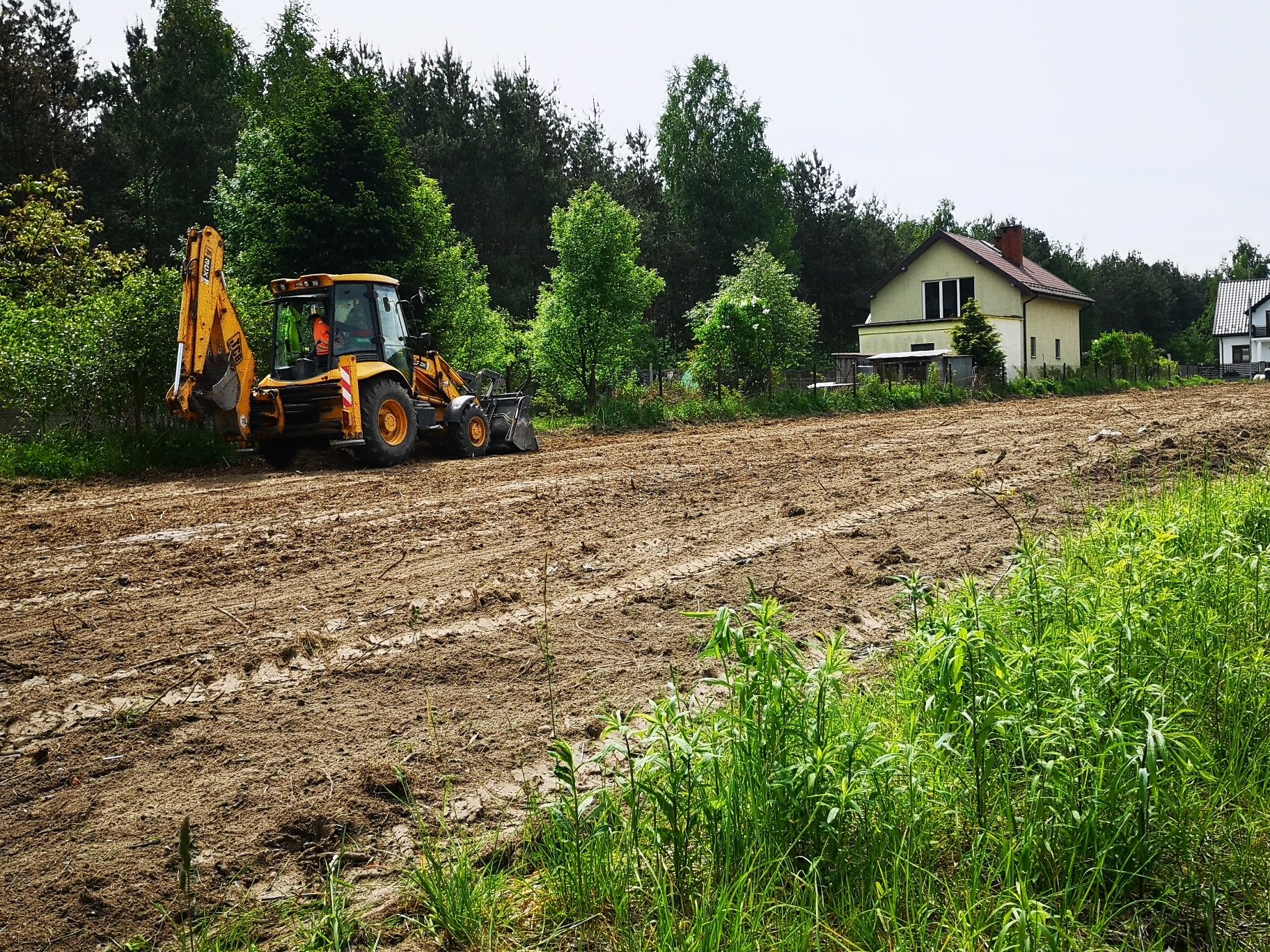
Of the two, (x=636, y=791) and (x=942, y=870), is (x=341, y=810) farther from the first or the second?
(x=942, y=870)

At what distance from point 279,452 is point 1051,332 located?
38.3 metres

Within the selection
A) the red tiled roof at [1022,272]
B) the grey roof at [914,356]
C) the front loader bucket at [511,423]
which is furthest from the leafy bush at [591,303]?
the red tiled roof at [1022,272]

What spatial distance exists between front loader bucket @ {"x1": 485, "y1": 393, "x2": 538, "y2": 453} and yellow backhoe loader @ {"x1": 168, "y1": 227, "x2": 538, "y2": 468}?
41.8 inches

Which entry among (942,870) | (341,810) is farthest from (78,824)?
(942,870)

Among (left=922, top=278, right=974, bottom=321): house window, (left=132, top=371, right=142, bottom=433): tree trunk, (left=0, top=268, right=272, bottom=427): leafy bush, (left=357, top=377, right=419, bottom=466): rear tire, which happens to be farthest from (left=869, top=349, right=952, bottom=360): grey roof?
(left=132, top=371, right=142, bottom=433): tree trunk

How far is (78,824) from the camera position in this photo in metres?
3.21

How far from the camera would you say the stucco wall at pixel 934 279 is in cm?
3916

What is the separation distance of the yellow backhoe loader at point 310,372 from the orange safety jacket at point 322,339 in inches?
0.5

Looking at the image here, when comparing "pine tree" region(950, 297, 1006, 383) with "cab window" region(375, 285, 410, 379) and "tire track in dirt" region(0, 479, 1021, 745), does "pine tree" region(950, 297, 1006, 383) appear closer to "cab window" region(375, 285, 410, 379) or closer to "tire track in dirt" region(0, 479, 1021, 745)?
"cab window" region(375, 285, 410, 379)

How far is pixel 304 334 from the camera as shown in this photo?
13047 mm

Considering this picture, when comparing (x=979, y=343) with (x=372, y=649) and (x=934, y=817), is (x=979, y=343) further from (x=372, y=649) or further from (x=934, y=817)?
(x=934, y=817)

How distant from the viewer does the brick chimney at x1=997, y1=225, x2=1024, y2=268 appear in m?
42.0

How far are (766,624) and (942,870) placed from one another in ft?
2.90

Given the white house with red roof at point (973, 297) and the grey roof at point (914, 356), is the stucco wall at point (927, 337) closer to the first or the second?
the white house with red roof at point (973, 297)
